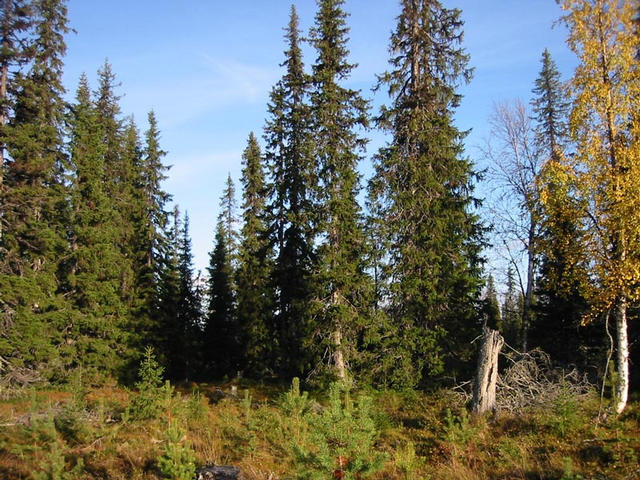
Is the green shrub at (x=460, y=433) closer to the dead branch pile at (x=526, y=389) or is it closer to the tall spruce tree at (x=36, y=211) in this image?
the dead branch pile at (x=526, y=389)

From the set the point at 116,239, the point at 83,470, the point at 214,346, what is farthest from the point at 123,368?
the point at 83,470

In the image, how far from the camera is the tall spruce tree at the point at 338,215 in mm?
15883

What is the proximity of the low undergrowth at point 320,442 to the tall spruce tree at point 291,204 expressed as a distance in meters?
6.46

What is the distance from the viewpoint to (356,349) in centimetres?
1647

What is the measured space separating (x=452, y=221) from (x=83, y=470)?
14.3m

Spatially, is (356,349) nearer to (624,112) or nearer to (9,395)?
(624,112)

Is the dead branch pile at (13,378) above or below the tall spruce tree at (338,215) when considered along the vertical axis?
below

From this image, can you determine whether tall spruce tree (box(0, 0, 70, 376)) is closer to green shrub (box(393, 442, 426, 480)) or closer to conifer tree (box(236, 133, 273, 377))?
conifer tree (box(236, 133, 273, 377))

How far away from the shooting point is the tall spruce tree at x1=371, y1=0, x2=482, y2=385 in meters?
16.5

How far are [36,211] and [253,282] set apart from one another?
12503 mm

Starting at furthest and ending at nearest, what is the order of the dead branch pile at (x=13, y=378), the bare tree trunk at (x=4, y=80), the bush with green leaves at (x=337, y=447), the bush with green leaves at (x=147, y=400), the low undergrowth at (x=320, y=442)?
the bare tree trunk at (x=4, y=80), the dead branch pile at (x=13, y=378), the bush with green leaves at (x=147, y=400), the low undergrowth at (x=320, y=442), the bush with green leaves at (x=337, y=447)

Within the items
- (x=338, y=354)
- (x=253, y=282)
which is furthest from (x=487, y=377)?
(x=253, y=282)

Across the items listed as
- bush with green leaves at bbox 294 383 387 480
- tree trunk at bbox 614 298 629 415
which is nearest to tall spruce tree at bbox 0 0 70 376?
bush with green leaves at bbox 294 383 387 480

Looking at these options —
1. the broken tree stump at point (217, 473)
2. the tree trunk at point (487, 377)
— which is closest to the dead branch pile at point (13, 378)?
the broken tree stump at point (217, 473)
